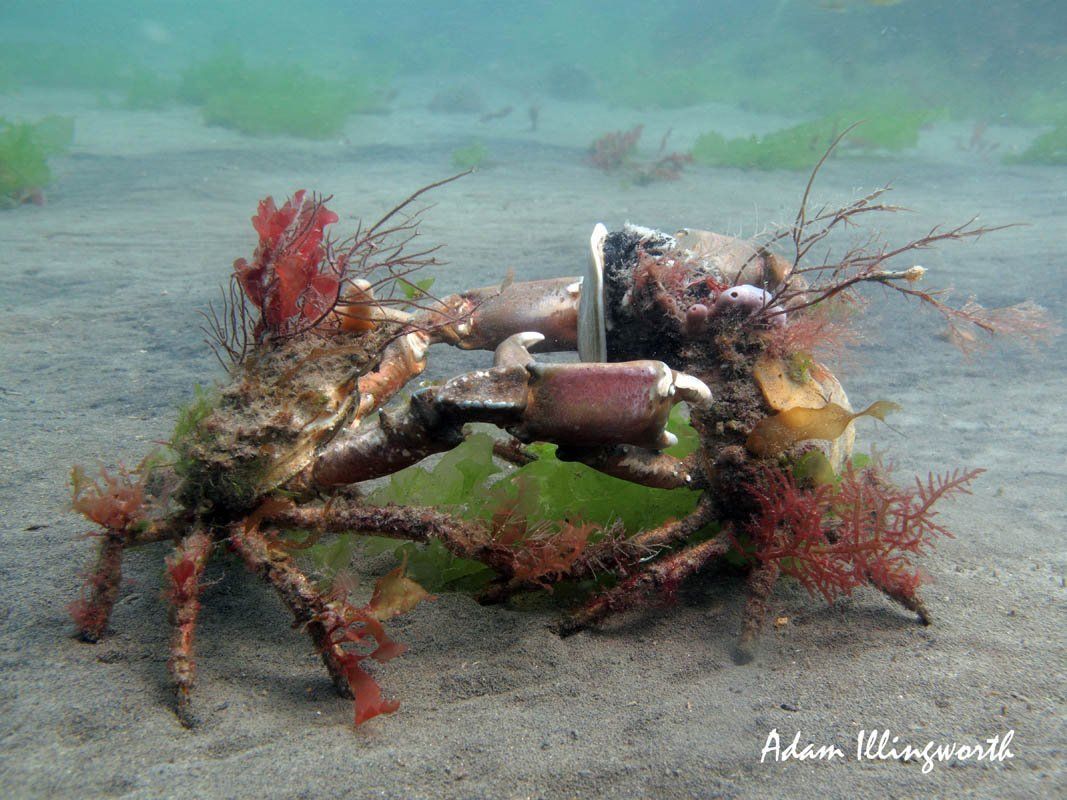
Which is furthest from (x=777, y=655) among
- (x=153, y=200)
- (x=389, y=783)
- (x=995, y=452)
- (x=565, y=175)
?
(x=565, y=175)

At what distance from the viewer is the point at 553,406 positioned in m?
2.48

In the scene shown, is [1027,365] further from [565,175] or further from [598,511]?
[565,175]

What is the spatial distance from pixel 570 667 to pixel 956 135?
26.6m

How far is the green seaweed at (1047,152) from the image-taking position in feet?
54.6

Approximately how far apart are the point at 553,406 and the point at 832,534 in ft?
5.13

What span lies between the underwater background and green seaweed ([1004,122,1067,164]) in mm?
87

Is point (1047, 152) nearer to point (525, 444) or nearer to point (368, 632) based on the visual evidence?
point (525, 444)

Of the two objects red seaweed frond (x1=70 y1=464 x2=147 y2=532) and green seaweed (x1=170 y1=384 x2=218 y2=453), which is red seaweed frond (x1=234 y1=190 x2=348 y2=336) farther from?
red seaweed frond (x1=70 y1=464 x2=147 y2=532)

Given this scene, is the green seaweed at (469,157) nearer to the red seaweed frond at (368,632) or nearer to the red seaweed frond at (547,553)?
the red seaweed frond at (547,553)

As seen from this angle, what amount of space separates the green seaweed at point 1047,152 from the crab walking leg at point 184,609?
22.4 m

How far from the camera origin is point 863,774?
1884mm

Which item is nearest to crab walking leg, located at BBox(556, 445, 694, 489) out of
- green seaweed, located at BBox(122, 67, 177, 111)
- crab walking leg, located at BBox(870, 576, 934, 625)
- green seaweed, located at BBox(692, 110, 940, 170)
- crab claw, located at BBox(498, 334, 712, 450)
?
crab claw, located at BBox(498, 334, 712, 450)

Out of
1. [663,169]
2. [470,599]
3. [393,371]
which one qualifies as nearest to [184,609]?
[470,599]

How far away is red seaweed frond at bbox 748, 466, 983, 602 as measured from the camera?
2.69m
